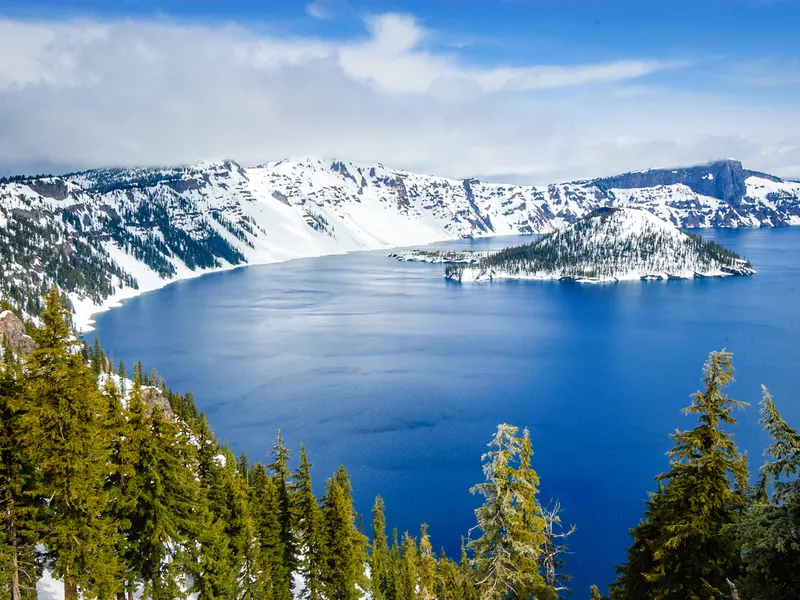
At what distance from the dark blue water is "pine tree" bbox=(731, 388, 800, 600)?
131 feet

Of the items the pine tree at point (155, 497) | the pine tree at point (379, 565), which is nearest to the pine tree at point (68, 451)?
A: the pine tree at point (155, 497)

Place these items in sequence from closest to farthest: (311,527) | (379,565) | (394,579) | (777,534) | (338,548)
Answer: (777,534) < (338,548) < (311,527) < (394,579) < (379,565)

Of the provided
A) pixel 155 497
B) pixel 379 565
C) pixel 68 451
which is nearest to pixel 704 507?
pixel 155 497

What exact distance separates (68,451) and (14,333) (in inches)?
3960

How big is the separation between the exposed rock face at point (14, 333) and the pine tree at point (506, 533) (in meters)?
103

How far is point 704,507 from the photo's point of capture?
56.9ft

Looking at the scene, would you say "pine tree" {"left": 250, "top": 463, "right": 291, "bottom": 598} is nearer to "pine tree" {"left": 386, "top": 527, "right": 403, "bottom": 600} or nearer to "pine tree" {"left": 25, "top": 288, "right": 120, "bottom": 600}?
"pine tree" {"left": 25, "top": 288, "right": 120, "bottom": 600}

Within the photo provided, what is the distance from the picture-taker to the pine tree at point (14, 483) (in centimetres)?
1806

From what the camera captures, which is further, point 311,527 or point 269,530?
point 269,530

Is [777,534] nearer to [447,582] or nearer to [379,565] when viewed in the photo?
[447,582]

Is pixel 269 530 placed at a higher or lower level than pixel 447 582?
higher

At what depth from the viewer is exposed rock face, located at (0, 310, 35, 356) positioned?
316ft

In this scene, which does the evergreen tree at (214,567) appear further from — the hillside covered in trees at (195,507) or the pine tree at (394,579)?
the pine tree at (394,579)

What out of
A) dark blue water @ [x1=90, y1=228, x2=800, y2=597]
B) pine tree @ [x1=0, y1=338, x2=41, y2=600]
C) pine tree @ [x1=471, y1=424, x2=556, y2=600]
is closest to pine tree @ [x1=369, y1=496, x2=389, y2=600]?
dark blue water @ [x1=90, y1=228, x2=800, y2=597]
